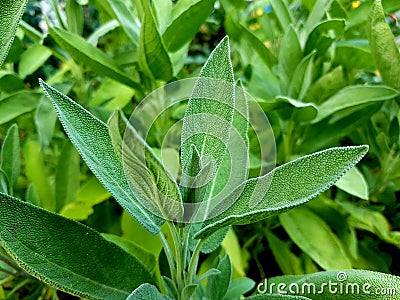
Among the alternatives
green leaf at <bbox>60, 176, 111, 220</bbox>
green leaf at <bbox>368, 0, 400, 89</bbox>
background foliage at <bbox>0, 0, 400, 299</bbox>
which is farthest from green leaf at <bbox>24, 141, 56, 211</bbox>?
green leaf at <bbox>368, 0, 400, 89</bbox>

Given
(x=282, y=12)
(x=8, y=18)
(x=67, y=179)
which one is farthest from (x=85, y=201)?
(x=282, y=12)

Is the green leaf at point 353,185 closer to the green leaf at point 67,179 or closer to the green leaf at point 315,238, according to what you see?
the green leaf at point 315,238

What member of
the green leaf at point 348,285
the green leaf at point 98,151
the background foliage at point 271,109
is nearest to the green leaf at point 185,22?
the background foliage at point 271,109

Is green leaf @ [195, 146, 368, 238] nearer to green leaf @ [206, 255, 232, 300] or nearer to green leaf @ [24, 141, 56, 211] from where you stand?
green leaf @ [206, 255, 232, 300]

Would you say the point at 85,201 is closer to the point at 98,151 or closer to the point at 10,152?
the point at 10,152

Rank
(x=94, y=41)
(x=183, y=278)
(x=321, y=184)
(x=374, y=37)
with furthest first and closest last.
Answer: (x=94, y=41) → (x=374, y=37) → (x=183, y=278) → (x=321, y=184)

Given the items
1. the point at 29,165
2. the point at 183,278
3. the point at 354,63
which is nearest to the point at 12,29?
the point at 183,278

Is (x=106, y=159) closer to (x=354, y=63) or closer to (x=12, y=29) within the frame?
(x=12, y=29)
